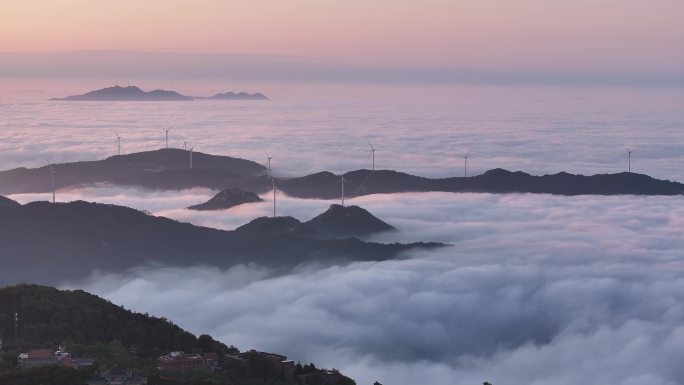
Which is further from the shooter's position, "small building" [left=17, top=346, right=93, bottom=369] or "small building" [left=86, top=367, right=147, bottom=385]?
"small building" [left=17, top=346, right=93, bottom=369]

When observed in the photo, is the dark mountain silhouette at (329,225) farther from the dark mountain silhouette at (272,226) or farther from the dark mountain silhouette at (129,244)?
the dark mountain silhouette at (129,244)

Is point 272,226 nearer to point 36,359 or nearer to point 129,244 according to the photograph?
point 129,244

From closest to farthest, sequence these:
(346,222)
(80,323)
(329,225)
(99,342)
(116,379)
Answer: (116,379) < (99,342) < (80,323) < (329,225) < (346,222)

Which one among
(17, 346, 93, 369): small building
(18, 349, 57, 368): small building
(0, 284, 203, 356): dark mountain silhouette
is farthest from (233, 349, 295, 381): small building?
(18, 349, 57, 368): small building

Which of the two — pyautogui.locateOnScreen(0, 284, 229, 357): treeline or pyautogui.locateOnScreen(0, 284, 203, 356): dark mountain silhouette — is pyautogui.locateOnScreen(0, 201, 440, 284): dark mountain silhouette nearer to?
pyautogui.locateOnScreen(0, 284, 203, 356): dark mountain silhouette

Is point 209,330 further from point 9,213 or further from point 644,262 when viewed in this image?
point 644,262

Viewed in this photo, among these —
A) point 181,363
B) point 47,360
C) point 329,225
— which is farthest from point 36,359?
point 329,225
